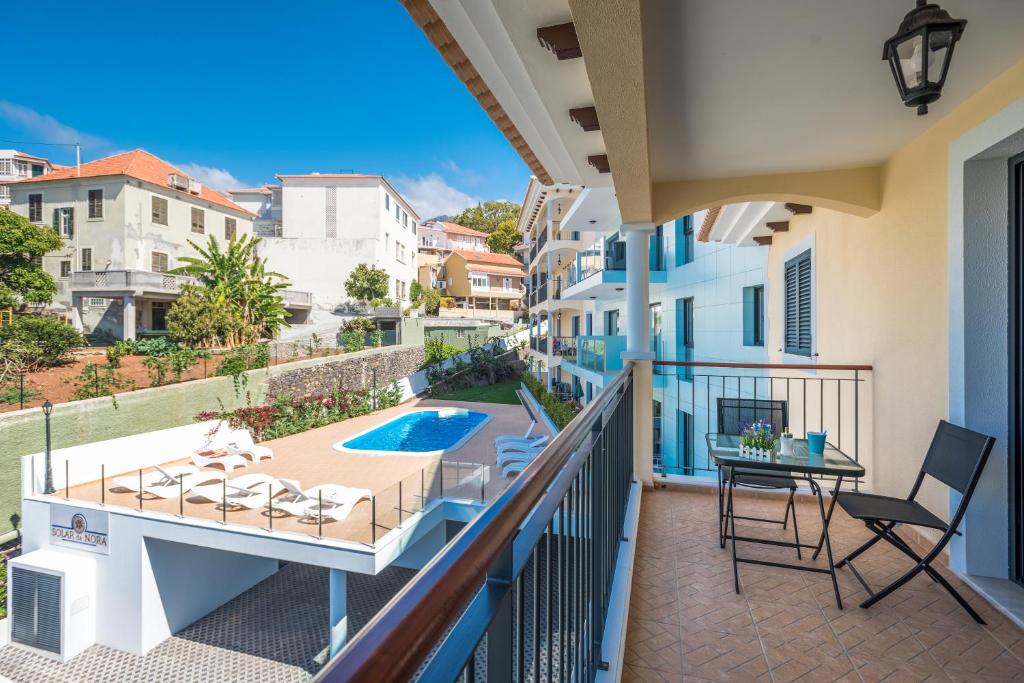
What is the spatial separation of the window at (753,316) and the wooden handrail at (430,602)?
30.1 feet

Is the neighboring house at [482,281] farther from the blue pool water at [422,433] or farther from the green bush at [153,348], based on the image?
the green bush at [153,348]

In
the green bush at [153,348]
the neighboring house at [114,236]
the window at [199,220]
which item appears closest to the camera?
the green bush at [153,348]

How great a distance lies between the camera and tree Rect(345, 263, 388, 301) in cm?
3152

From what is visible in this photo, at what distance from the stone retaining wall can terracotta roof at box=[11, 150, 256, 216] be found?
1485 centimetres

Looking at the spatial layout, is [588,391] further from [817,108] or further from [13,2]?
[13,2]

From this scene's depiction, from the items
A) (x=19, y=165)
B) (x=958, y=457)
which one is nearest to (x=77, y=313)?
(x=19, y=165)

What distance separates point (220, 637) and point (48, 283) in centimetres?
2089

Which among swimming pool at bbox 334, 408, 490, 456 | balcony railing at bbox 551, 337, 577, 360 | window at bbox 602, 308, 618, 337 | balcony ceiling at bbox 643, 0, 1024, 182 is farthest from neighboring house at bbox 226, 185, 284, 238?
balcony ceiling at bbox 643, 0, 1024, 182

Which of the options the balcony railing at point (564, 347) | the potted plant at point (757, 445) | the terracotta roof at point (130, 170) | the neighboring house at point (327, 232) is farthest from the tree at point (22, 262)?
the potted plant at point (757, 445)

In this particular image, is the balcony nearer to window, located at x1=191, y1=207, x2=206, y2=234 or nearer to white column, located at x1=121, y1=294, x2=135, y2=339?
white column, located at x1=121, y1=294, x2=135, y2=339

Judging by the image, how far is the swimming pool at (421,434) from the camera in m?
15.4

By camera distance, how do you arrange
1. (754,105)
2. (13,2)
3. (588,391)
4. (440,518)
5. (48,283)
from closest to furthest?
1. (754,105)
2. (440,518)
3. (588,391)
4. (48,283)
5. (13,2)

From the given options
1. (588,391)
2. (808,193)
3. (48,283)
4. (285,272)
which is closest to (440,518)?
(588,391)

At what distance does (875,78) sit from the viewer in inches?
116
